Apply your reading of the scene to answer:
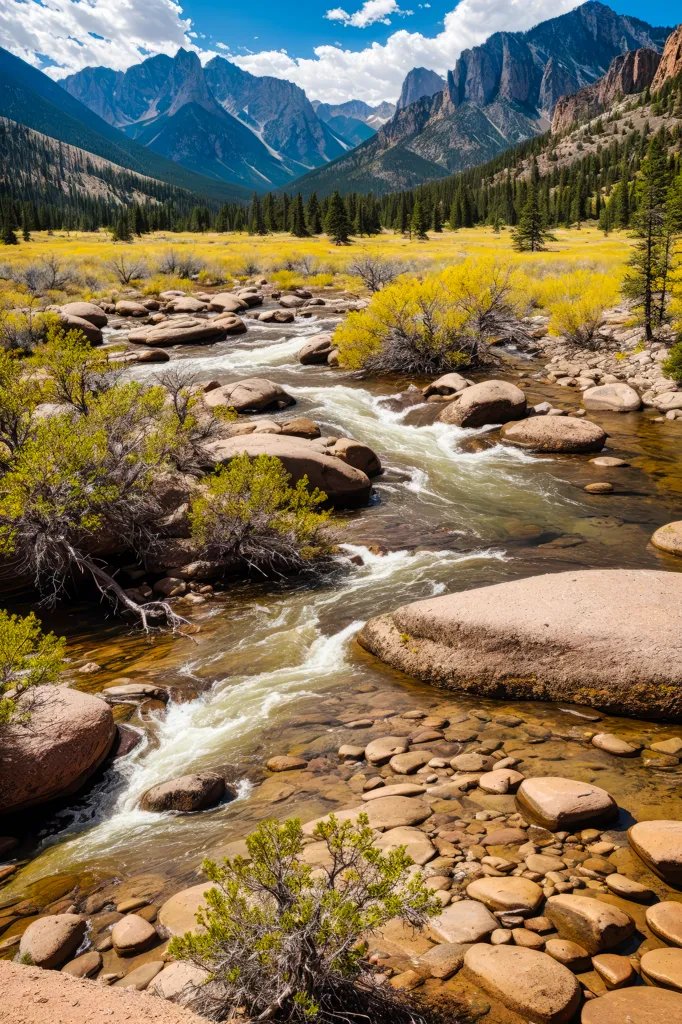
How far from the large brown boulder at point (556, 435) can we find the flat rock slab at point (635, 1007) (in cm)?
1520

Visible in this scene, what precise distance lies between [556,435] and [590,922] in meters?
15.0

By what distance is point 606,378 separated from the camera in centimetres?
2286

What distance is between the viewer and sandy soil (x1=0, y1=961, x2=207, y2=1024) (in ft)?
9.59

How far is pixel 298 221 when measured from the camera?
97938 mm

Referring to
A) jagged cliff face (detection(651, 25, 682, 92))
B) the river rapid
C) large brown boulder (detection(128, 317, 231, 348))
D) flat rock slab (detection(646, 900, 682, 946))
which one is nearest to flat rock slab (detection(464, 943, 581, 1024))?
flat rock slab (detection(646, 900, 682, 946))

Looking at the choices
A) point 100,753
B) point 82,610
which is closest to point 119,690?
point 100,753

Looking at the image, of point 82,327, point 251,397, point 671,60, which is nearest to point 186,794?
point 251,397

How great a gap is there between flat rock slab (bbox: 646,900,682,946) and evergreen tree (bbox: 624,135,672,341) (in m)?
26.3

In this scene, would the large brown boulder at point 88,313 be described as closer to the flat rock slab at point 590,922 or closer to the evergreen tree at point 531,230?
the flat rock slab at point 590,922

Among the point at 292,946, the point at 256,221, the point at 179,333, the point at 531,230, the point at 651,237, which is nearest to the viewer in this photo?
the point at 292,946

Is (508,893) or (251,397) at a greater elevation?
(251,397)

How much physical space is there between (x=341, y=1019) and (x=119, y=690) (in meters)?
5.59

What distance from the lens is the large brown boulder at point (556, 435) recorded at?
55.1 feet

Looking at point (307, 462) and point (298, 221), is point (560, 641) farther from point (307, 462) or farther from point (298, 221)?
point (298, 221)
